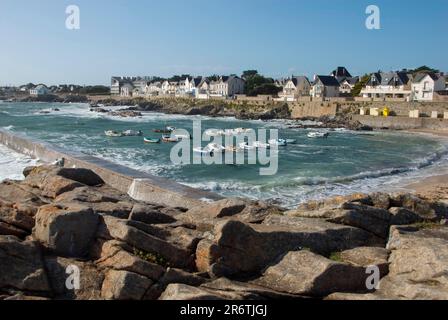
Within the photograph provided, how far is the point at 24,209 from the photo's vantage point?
12.1 m

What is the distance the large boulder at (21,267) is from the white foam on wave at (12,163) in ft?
72.1

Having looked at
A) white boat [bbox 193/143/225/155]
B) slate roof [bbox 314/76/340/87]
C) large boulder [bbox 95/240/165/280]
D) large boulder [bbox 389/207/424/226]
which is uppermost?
slate roof [bbox 314/76/340/87]

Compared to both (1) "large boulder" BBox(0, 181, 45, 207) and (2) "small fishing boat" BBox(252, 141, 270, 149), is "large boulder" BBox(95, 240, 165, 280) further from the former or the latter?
(2) "small fishing boat" BBox(252, 141, 270, 149)

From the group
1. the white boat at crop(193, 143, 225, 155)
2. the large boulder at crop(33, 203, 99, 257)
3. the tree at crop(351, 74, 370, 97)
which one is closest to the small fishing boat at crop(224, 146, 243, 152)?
the white boat at crop(193, 143, 225, 155)

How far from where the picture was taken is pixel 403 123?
80.1 metres

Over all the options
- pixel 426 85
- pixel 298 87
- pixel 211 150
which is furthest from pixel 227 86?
pixel 211 150

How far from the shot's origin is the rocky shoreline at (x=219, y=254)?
30.4 ft

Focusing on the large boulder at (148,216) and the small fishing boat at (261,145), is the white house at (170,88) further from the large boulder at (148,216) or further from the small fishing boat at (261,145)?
the large boulder at (148,216)

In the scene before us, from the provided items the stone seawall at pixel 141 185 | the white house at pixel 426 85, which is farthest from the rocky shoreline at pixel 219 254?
→ the white house at pixel 426 85

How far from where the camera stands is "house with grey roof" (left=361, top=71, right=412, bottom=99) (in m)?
107

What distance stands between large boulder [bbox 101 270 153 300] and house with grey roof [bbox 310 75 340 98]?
11989cm
